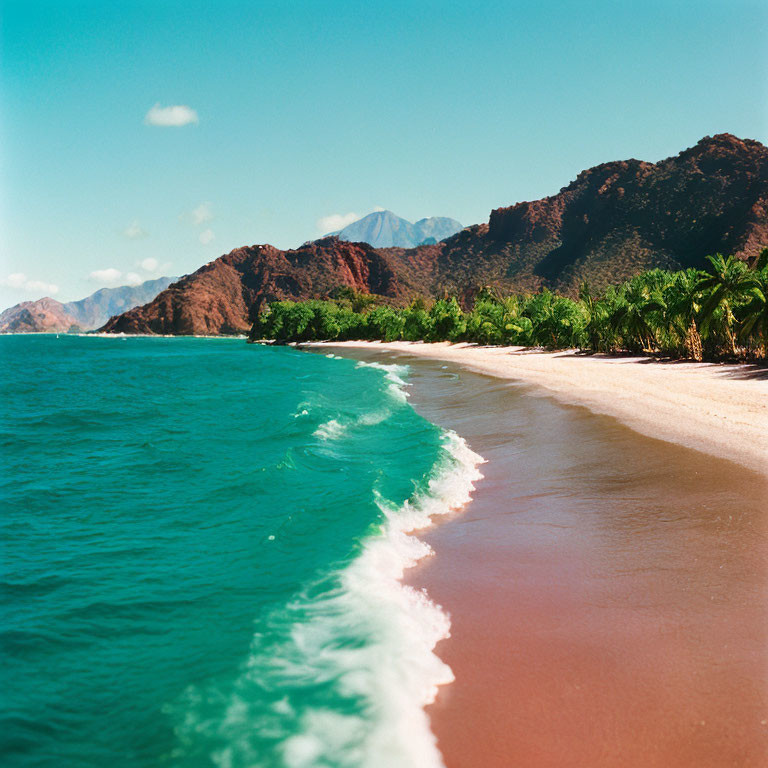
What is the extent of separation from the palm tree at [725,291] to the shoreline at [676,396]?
2.29 meters

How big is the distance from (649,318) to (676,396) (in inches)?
699

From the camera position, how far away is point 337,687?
566cm

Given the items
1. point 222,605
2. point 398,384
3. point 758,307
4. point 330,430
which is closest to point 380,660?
point 222,605

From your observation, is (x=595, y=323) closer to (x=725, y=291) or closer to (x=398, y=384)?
(x=725, y=291)

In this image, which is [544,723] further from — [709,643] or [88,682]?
[88,682]

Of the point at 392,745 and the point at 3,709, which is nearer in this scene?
the point at 392,745

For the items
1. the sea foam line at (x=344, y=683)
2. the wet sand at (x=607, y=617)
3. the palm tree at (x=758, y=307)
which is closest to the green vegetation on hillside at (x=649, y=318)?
the palm tree at (x=758, y=307)

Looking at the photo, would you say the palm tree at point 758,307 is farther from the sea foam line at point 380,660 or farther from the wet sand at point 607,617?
the sea foam line at point 380,660

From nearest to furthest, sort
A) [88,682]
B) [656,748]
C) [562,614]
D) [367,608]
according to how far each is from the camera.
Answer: [656,748] → [88,682] → [562,614] → [367,608]

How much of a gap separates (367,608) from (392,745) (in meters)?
2.34

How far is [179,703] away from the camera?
5.48 m

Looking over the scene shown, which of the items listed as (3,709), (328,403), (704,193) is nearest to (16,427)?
(328,403)

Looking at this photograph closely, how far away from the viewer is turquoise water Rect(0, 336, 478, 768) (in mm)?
5062

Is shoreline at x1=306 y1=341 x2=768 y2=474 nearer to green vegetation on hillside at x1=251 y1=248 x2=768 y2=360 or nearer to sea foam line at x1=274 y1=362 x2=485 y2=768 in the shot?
green vegetation on hillside at x1=251 y1=248 x2=768 y2=360
